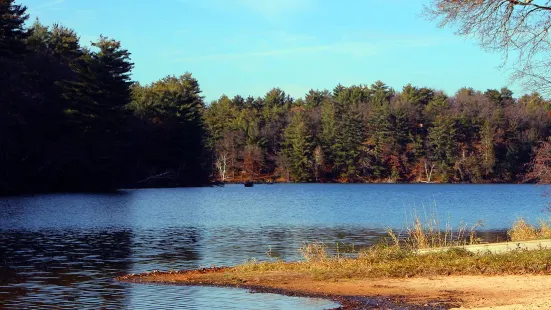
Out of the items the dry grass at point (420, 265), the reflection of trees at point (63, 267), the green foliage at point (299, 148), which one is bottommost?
the reflection of trees at point (63, 267)

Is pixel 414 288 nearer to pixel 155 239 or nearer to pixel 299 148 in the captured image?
pixel 155 239

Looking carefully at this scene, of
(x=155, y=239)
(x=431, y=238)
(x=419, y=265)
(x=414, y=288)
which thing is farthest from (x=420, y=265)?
(x=155, y=239)

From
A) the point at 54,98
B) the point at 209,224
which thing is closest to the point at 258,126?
the point at 54,98

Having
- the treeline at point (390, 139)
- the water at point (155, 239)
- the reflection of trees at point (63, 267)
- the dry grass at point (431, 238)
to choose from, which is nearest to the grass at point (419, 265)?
the dry grass at point (431, 238)

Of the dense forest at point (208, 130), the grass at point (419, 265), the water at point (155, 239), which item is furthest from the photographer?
the dense forest at point (208, 130)

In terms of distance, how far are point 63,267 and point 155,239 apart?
9712 millimetres

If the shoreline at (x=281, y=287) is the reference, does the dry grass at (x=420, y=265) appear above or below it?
above

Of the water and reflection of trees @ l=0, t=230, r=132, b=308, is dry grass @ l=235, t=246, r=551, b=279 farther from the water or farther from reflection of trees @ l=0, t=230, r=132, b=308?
reflection of trees @ l=0, t=230, r=132, b=308

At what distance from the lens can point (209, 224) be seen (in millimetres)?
40062

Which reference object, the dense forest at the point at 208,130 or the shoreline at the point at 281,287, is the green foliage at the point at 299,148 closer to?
the dense forest at the point at 208,130

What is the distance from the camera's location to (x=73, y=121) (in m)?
70.7

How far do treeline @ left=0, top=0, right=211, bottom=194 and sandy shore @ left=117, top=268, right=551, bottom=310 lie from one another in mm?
44090

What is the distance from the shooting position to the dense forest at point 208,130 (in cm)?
6744

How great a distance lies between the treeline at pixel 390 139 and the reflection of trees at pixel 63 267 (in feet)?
299
